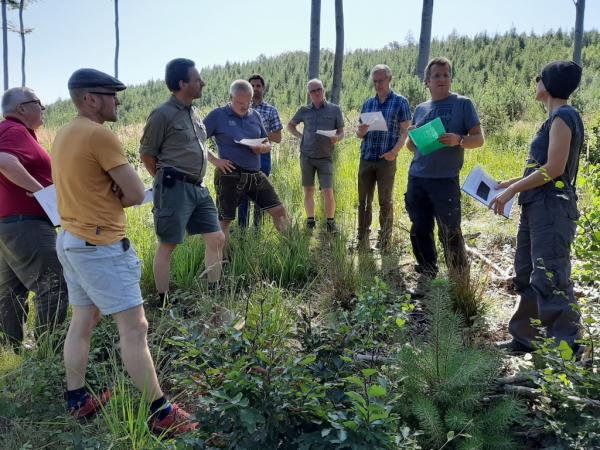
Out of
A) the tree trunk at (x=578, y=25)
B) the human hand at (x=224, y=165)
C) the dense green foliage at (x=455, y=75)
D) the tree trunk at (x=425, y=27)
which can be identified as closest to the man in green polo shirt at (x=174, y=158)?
the human hand at (x=224, y=165)

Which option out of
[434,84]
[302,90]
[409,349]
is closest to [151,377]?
[409,349]

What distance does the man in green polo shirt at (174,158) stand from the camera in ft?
12.3

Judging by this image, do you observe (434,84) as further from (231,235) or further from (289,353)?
(289,353)

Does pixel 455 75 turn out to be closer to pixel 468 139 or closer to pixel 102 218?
pixel 468 139

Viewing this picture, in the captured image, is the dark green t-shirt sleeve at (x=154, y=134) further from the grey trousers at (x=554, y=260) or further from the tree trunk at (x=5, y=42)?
the tree trunk at (x=5, y=42)

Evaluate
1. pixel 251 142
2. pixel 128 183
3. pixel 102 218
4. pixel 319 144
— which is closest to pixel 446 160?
pixel 251 142

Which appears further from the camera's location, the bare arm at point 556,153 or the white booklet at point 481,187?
the white booklet at point 481,187

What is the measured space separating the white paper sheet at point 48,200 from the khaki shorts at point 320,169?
3.53 m

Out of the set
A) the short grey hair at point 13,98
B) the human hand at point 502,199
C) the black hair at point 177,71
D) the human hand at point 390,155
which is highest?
the black hair at point 177,71

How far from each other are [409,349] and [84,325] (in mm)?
1691

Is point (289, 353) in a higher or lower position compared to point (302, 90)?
lower

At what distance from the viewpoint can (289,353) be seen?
2.27m

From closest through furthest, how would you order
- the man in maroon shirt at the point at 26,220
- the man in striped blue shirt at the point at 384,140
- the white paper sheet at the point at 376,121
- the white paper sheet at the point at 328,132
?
the man in maroon shirt at the point at 26,220 < the white paper sheet at the point at 376,121 < the man in striped blue shirt at the point at 384,140 < the white paper sheet at the point at 328,132

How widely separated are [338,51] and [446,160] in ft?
26.6
